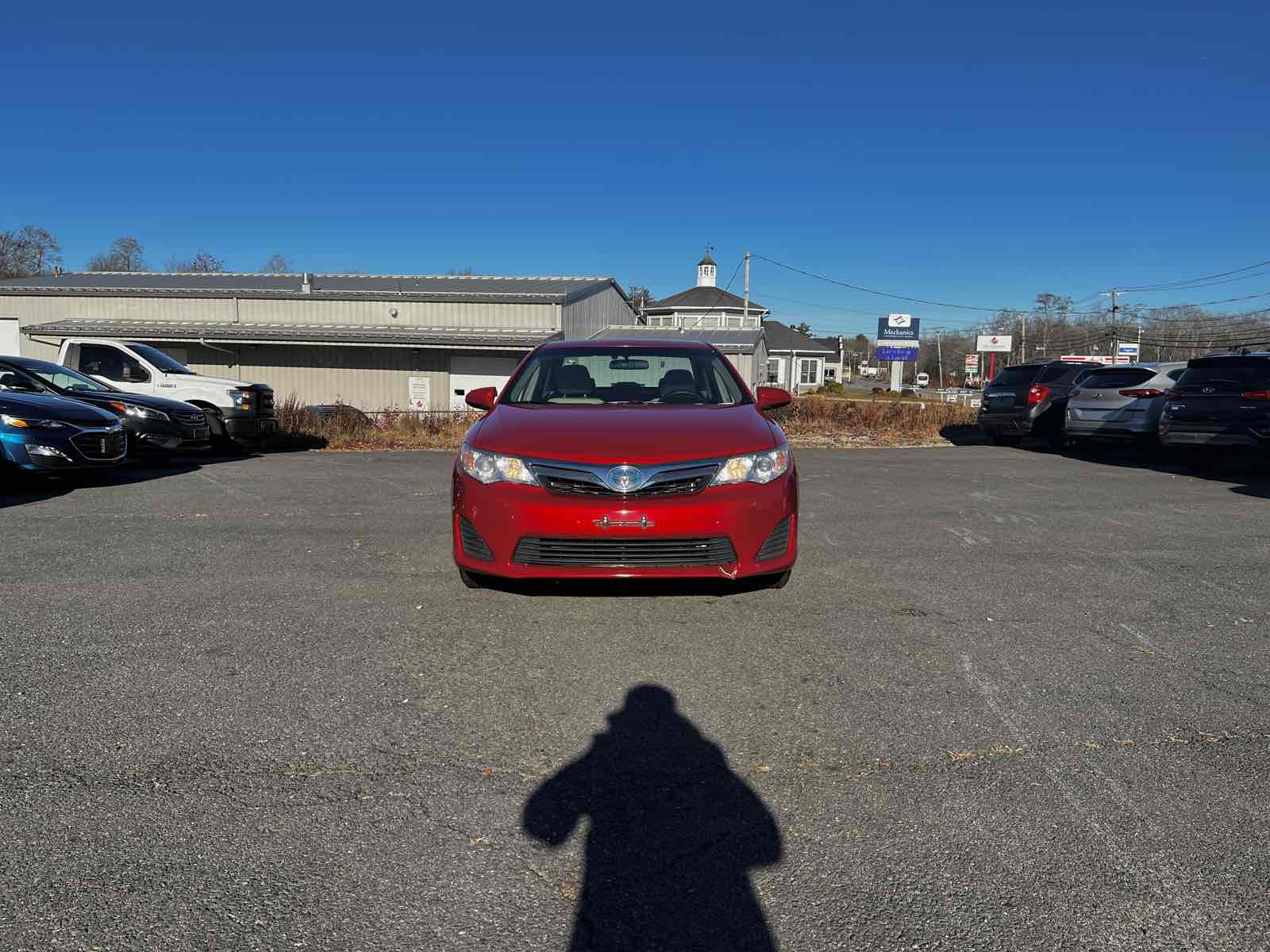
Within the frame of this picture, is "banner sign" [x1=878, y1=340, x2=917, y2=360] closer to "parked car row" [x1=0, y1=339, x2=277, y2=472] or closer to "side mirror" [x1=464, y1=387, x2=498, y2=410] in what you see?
"parked car row" [x1=0, y1=339, x2=277, y2=472]

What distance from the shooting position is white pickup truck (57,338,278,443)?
42.2 ft

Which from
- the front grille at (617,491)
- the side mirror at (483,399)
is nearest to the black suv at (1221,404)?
the front grille at (617,491)

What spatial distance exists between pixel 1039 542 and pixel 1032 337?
97749 millimetres

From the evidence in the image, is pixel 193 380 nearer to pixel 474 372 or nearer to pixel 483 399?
pixel 483 399

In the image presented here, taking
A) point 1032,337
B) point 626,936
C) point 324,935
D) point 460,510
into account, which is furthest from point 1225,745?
point 1032,337

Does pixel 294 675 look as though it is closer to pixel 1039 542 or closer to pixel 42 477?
pixel 1039 542

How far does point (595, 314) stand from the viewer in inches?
1428

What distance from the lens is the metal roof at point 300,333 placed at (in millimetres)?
28562

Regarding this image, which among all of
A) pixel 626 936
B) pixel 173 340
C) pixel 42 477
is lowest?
pixel 626 936

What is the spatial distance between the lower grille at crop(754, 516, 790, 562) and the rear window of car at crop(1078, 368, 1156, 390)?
435 inches

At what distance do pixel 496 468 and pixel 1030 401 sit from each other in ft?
44.6

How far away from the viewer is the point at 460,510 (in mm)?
4543

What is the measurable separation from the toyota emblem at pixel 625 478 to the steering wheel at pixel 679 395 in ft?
4.38

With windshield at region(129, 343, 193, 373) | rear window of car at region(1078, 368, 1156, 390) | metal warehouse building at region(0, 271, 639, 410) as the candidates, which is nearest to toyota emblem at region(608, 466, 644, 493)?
windshield at region(129, 343, 193, 373)
